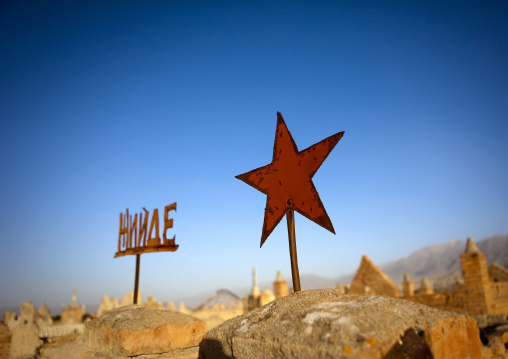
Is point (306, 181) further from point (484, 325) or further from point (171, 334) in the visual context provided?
point (484, 325)

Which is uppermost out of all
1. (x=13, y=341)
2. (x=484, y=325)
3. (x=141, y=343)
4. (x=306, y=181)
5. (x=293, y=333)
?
(x=306, y=181)

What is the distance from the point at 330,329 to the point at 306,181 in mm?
1663

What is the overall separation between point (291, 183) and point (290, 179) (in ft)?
0.15

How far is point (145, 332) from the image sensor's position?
2.73m

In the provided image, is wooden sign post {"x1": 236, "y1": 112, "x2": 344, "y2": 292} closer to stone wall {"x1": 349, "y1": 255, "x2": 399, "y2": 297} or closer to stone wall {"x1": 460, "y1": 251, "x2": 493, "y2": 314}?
stone wall {"x1": 460, "y1": 251, "x2": 493, "y2": 314}

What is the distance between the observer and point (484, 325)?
791 cm

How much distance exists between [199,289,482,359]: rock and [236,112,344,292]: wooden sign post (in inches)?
40.5

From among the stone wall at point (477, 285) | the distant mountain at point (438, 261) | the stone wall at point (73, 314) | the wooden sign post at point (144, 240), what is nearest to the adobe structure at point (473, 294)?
the stone wall at point (477, 285)

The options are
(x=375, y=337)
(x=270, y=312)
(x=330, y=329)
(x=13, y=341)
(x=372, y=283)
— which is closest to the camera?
(x=375, y=337)

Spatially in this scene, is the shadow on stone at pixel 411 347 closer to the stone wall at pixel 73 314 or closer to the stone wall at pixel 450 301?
the stone wall at pixel 450 301

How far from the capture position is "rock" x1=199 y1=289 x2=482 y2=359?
4.55 feet

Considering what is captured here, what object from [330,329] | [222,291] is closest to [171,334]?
[330,329]

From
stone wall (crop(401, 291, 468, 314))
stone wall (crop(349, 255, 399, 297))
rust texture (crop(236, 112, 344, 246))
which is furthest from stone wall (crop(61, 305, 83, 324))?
rust texture (crop(236, 112, 344, 246))

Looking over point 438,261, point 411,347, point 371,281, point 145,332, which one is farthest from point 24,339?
point 438,261
